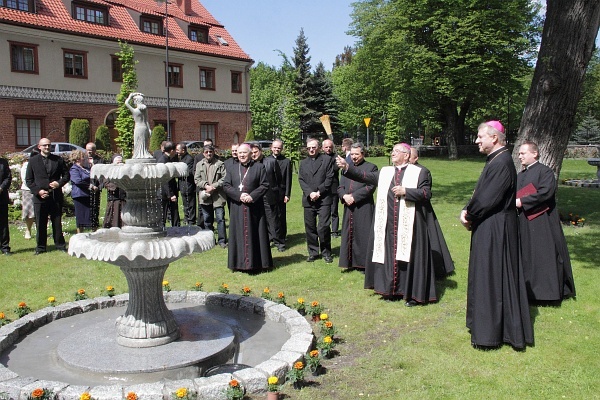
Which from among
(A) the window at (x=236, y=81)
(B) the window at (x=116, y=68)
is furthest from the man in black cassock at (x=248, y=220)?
(A) the window at (x=236, y=81)

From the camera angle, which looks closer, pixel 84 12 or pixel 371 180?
pixel 371 180

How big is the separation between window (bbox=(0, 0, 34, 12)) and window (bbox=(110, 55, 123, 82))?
15.9ft

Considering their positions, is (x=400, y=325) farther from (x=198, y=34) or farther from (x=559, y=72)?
(x=198, y=34)

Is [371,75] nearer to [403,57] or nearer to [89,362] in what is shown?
[403,57]

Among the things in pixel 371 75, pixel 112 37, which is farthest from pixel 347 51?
pixel 112 37

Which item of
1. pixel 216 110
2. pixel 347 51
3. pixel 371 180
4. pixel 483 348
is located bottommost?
pixel 483 348

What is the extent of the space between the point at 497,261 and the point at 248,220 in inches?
175

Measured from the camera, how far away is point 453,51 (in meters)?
34.7

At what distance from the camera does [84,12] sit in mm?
31625

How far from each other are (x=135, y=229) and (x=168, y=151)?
6384 mm

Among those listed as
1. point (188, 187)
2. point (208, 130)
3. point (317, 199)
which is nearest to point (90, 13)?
point (208, 130)

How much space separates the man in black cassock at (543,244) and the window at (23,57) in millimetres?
27769

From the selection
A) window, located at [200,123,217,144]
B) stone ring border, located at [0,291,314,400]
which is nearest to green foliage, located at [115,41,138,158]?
window, located at [200,123,217,144]

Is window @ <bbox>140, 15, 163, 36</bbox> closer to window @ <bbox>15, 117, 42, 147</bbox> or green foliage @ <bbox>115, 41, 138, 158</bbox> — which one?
green foliage @ <bbox>115, 41, 138, 158</bbox>
